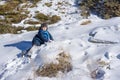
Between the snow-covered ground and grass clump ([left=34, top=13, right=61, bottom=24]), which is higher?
the snow-covered ground

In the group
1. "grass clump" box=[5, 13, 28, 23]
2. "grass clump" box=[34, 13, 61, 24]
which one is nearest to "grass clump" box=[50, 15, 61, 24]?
"grass clump" box=[34, 13, 61, 24]

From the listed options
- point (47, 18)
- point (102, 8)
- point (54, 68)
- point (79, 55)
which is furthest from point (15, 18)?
point (54, 68)

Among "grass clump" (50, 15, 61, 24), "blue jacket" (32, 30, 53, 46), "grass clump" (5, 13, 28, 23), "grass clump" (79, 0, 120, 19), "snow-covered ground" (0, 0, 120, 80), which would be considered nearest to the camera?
"snow-covered ground" (0, 0, 120, 80)

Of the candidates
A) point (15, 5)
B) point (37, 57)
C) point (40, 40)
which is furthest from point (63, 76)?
point (15, 5)

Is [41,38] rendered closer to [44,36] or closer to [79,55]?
[44,36]

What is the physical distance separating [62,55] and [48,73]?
31.2 inches

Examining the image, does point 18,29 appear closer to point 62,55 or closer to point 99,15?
point 99,15

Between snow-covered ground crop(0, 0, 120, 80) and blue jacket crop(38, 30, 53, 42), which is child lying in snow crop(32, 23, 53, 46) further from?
snow-covered ground crop(0, 0, 120, 80)

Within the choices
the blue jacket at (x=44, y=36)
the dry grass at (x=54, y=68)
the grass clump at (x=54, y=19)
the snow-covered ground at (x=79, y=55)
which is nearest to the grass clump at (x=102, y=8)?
the grass clump at (x=54, y=19)

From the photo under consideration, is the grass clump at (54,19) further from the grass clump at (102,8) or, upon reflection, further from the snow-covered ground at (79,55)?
the snow-covered ground at (79,55)

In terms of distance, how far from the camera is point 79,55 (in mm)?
9742

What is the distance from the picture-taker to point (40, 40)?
1116cm

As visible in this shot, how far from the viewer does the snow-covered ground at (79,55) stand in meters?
8.87

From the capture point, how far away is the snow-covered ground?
887cm
